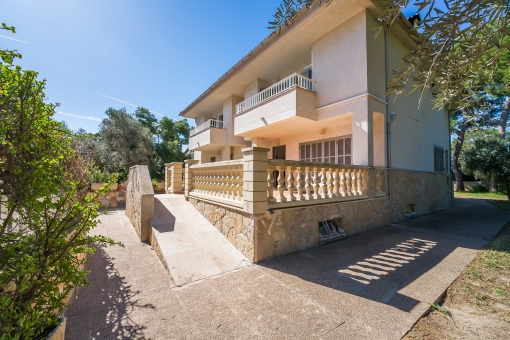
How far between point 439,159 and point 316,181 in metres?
10.4

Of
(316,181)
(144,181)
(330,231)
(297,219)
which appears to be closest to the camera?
(297,219)

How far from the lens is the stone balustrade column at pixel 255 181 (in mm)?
4117

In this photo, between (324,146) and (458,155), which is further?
(458,155)

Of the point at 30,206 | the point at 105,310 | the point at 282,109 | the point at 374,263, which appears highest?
the point at 282,109

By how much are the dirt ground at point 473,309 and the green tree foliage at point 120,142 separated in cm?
1791

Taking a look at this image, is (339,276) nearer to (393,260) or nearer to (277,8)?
(393,260)

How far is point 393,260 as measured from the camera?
418 centimetres

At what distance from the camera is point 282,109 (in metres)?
7.76

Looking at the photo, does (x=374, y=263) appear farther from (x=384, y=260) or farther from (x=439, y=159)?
(x=439, y=159)

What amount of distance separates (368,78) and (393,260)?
551cm

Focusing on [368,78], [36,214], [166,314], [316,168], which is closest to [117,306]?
[166,314]

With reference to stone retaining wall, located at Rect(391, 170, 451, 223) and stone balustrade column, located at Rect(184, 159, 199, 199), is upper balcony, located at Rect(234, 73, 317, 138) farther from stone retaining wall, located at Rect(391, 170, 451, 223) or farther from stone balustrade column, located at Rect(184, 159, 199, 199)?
stone retaining wall, located at Rect(391, 170, 451, 223)

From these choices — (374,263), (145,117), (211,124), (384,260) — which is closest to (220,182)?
(374,263)

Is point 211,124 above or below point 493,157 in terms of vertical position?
above
